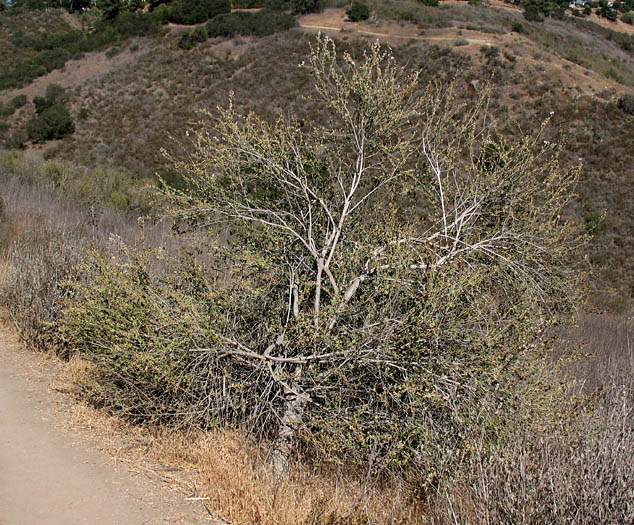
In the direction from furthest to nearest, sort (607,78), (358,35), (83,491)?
1. (358,35)
2. (607,78)
3. (83,491)

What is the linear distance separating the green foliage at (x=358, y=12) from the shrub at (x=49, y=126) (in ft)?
61.4

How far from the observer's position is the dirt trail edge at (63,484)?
11.5 ft

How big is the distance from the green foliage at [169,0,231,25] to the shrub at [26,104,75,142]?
13.9 m

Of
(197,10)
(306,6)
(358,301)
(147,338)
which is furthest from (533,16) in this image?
(147,338)

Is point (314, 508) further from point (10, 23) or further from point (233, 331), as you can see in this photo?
point (10, 23)

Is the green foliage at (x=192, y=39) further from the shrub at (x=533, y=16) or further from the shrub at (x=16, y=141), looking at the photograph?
the shrub at (x=533, y=16)

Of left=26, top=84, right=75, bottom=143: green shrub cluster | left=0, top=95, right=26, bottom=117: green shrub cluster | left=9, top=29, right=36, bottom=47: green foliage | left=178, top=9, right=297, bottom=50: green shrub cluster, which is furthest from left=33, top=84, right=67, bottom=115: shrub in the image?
left=9, top=29, right=36, bottom=47: green foliage

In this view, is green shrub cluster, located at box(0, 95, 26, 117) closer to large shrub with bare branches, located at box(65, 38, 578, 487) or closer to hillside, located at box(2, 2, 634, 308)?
hillside, located at box(2, 2, 634, 308)

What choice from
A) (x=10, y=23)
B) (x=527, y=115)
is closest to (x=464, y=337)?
(x=527, y=115)

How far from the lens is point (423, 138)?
5316mm

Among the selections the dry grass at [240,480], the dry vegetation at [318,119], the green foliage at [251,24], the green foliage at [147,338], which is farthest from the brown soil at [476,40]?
the dry grass at [240,480]

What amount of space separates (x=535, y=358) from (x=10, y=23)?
54461 millimetres

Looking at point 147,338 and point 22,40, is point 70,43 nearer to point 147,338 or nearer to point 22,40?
point 22,40

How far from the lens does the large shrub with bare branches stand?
4.20 m
